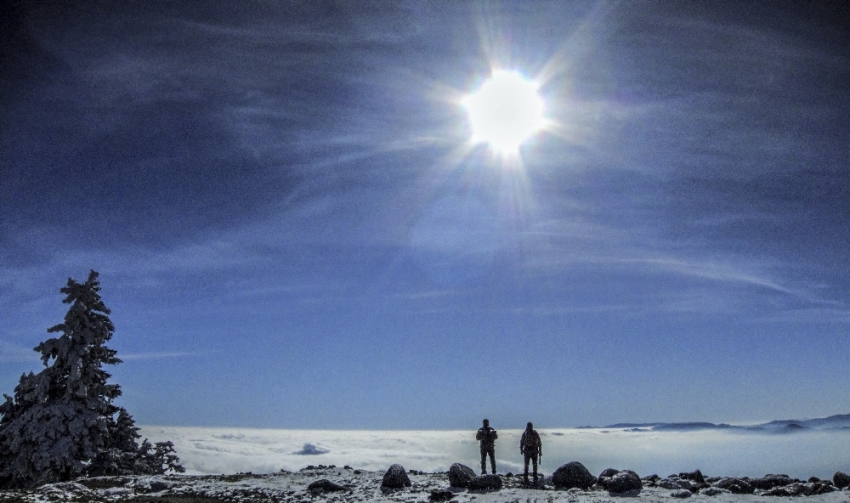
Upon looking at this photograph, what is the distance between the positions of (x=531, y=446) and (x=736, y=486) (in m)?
9.65

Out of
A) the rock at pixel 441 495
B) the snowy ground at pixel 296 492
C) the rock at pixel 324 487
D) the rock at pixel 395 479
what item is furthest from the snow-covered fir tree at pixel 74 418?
the rock at pixel 441 495

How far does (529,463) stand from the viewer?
29141mm

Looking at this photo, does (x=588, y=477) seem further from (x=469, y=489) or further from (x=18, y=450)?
(x=18, y=450)

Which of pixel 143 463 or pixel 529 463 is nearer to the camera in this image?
pixel 529 463

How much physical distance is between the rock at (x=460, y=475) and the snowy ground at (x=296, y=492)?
61 centimetres

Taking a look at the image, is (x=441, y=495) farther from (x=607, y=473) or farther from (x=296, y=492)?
(x=607, y=473)

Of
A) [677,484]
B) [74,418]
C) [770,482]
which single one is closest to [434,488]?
[677,484]

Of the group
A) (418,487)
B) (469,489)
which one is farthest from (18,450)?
(469,489)

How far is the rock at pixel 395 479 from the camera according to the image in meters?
28.0

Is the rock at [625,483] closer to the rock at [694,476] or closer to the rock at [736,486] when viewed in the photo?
the rock at [736,486]

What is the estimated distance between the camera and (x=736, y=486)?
24141mm

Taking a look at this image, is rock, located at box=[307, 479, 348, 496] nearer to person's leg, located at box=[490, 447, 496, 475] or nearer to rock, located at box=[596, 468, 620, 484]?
person's leg, located at box=[490, 447, 496, 475]

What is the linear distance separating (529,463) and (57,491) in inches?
951

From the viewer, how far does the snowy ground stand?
22.5m
